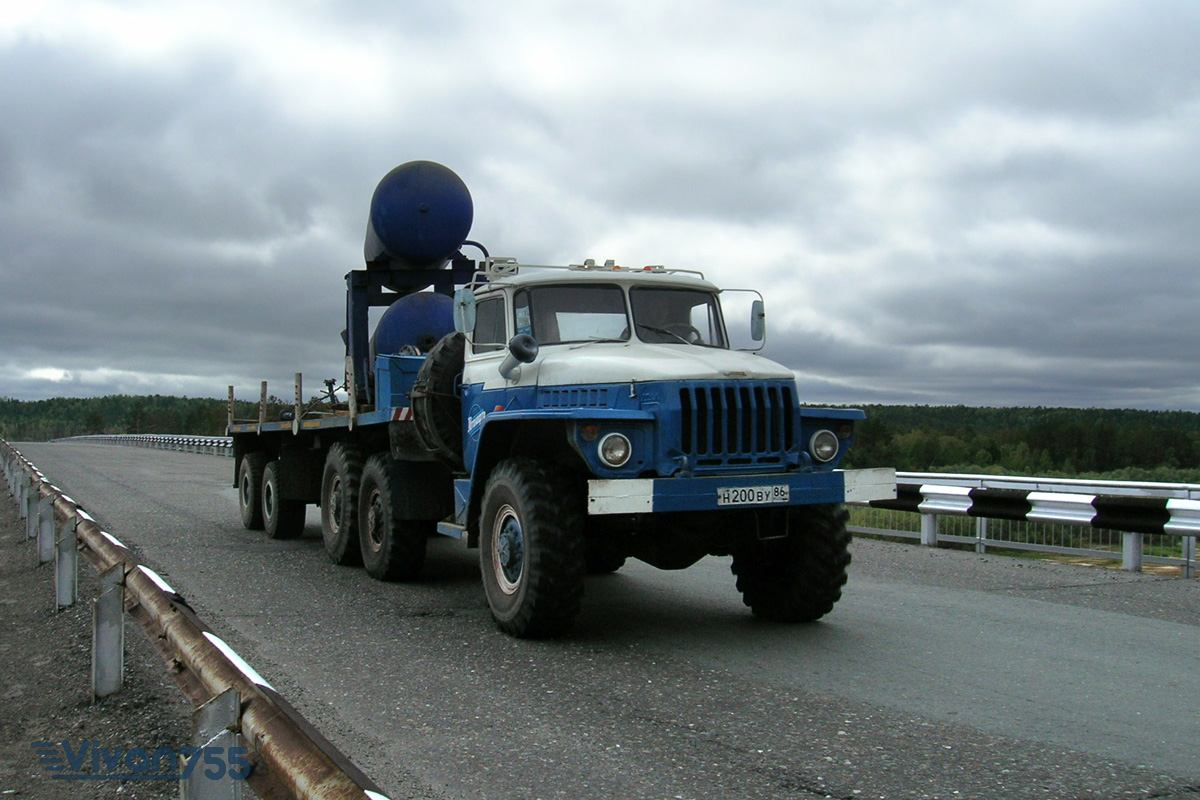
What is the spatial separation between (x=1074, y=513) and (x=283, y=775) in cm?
1035

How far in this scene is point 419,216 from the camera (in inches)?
510

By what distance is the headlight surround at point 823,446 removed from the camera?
7320 mm

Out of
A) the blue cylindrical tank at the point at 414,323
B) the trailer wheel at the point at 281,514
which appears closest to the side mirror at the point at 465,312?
the blue cylindrical tank at the point at 414,323

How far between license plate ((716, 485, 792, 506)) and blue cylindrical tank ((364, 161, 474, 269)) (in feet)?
24.5

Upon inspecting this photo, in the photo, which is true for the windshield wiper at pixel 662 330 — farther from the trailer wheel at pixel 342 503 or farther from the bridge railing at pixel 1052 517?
the trailer wheel at pixel 342 503

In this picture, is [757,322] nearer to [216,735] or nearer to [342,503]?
[342,503]

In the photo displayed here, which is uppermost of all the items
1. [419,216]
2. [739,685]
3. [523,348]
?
[419,216]

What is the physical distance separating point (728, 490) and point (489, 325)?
2832 millimetres

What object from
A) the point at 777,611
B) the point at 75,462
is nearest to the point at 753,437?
the point at 777,611

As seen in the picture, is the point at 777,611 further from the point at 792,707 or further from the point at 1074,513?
the point at 1074,513

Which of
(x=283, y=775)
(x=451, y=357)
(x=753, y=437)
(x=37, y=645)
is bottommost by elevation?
(x=37, y=645)

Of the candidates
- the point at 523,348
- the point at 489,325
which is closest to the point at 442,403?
the point at 489,325

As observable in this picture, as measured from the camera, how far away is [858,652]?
6.65 metres

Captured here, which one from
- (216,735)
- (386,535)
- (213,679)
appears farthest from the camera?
(386,535)
